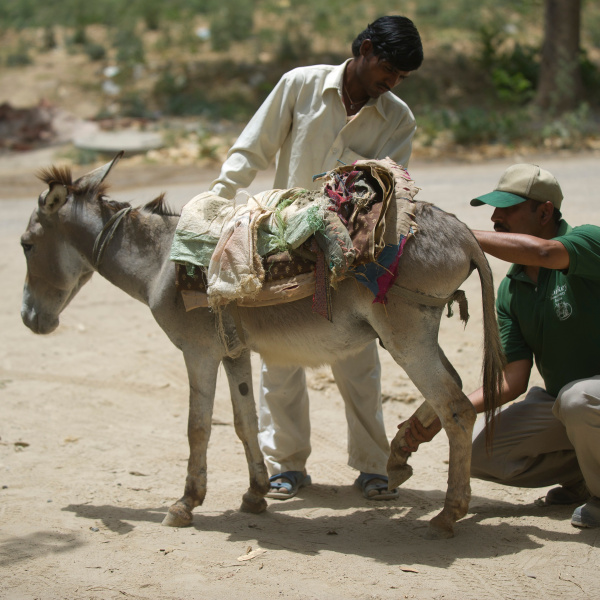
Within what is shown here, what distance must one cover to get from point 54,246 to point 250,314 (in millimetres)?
1140

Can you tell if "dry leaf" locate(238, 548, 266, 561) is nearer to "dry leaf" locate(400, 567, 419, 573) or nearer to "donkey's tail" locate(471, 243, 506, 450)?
"dry leaf" locate(400, 567, 419, 573)

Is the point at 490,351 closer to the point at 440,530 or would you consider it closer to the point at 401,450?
the point at 401,450

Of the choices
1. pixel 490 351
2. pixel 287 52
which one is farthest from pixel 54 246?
pixel 287 52

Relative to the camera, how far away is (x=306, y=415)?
4.18 metres

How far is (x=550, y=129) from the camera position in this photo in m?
12.8

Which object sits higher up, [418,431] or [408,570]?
[418,431]

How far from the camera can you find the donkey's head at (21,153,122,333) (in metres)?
3.70

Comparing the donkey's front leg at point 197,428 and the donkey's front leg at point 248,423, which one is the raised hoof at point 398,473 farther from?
the donkey's front leg at point 197,428

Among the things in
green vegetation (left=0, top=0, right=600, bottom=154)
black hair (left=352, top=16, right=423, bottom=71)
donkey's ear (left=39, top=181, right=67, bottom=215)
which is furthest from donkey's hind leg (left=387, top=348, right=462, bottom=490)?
green vegetation (left=0, top=0, right=600, bottom=154)

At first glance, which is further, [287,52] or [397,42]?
[287,52]

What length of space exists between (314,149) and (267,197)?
485mm

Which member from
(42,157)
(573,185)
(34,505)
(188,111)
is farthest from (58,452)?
(188,111)

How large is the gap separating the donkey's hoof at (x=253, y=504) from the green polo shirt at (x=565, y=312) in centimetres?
160

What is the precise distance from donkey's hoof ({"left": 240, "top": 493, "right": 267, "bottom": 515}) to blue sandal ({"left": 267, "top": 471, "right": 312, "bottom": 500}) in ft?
0.45
